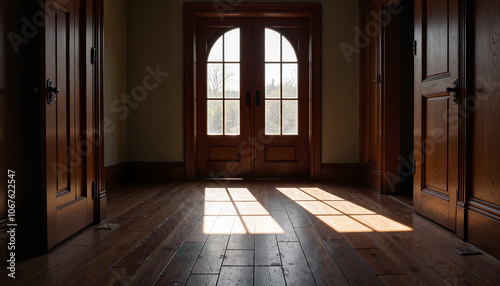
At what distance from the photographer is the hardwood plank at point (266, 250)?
1830 millimetres

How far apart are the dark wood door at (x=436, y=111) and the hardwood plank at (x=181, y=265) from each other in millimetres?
1629

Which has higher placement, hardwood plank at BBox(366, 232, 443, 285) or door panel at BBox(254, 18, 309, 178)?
door panel at BBox(254, 18, 309, 178)

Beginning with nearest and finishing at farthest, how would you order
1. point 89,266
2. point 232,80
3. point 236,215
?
point 89,266
point 236,215
point 232,80

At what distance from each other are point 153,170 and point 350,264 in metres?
3.39

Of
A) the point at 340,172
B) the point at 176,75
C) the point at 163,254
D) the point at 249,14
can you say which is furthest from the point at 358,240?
the point at 249,14

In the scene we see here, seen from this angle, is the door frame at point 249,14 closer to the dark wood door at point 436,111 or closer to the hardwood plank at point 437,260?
the dark wood door at point 436,111

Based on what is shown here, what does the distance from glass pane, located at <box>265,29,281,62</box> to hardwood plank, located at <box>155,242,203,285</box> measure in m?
3.21

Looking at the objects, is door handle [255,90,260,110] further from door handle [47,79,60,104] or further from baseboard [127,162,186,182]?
door handle [47,79,60,104]

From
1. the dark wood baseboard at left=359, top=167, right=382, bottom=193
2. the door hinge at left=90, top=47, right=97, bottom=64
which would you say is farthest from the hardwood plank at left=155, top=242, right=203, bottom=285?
the dark wood baseboard at left=359, top=167, right=382, bottom=193

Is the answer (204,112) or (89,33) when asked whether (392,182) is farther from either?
(89,33)

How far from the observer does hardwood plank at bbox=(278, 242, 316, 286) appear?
5.28 ft

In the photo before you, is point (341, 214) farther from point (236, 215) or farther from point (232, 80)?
point (232, 80)

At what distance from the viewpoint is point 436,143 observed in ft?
8.74

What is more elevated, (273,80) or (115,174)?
(273,80)
